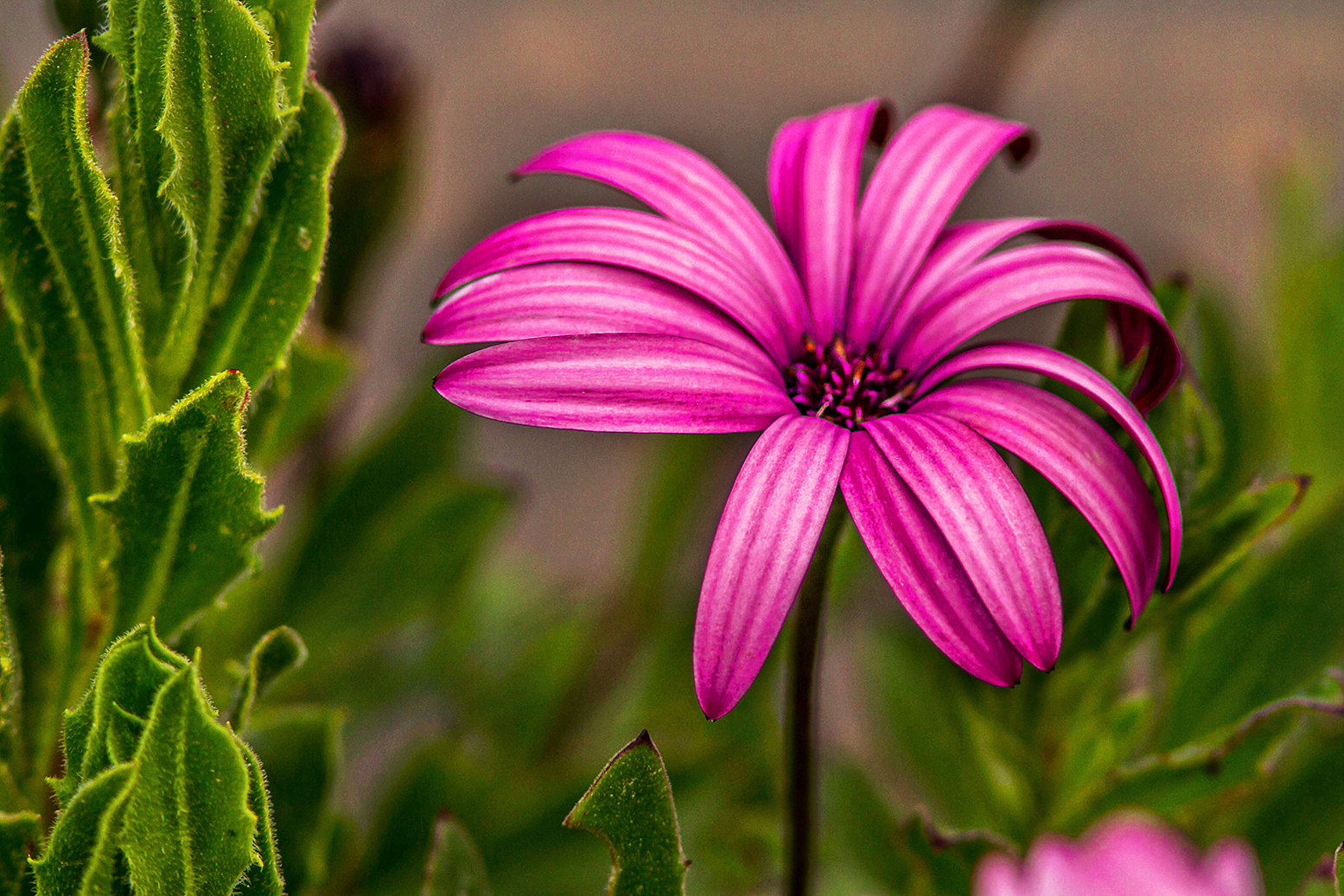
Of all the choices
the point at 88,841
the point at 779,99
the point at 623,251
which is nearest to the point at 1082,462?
the point at 623,251

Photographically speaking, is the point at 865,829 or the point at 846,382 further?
the point at 865,829

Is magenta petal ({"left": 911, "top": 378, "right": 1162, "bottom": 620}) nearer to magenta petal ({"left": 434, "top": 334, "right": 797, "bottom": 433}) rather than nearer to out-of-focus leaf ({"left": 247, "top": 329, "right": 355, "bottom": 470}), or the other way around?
magenta petal ({"left": 434, "top": 334, "right": 797, "bottom": 433})

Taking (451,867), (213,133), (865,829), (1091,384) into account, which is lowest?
(865,829)

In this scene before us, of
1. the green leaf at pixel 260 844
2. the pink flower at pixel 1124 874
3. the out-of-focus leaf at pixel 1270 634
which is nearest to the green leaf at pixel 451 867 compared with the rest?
the green leaf at pixel 260 844

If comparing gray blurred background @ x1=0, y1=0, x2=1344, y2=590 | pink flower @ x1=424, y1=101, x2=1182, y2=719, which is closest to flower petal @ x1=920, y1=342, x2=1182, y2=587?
pink flower @ x1=424, y1=101, x2=1182, y2=719

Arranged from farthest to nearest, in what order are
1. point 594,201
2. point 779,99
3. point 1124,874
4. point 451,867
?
point 779,99, point 594,201, point 451,867, point 1124,874

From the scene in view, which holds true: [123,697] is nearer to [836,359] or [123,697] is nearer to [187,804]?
[187,804]

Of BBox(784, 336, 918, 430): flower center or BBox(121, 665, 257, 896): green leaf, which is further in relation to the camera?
BBox(784, 336, 918, 430): flower center
